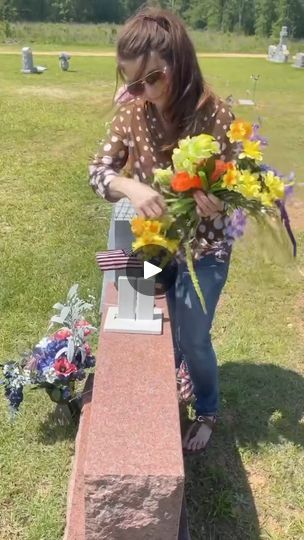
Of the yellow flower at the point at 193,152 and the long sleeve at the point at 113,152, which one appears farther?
the long sleeve at the point at 113,152

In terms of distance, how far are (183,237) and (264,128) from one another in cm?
63

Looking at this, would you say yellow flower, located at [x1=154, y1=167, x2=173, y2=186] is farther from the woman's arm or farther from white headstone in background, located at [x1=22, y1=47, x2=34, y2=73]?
white headstone in background, located at [x1=22, y1=47, x2=34, y2=73]

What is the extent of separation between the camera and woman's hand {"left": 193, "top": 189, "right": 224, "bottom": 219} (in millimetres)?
1793

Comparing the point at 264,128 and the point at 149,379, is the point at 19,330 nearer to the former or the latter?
the point at 149,379

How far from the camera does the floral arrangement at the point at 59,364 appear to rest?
2664mm

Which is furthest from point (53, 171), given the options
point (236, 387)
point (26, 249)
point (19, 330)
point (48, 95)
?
point (48, 95)

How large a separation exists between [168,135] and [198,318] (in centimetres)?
70

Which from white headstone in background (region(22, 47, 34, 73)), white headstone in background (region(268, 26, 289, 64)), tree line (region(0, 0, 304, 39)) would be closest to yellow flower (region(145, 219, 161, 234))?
white headstone in background (region(22, 47, 34, 73))

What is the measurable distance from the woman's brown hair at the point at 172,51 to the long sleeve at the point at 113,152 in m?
0.21

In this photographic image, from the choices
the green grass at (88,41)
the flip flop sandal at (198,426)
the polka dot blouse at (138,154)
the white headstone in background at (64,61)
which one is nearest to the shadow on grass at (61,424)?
the flip flop sandal at (198,426)

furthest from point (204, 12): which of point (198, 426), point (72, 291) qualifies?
point (198, 426)

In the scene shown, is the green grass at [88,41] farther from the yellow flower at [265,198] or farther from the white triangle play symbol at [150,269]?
the yellow flower at [265,198]

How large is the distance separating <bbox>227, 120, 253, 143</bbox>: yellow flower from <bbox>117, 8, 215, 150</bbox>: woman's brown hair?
160 millimetres

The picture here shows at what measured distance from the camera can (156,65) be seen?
1825mm
